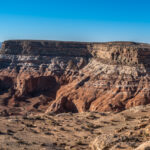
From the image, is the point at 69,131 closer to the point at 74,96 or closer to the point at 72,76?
the point at 74,96

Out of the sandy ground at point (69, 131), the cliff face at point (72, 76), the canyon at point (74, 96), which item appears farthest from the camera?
the cliff face at point (72, 76)

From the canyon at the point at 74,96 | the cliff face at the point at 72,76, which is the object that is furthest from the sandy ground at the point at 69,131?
→ the cliff face at the point at 72,76

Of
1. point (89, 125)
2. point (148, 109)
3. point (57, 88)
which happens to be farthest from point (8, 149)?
point (57, 88)

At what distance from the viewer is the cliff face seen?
4344 cm

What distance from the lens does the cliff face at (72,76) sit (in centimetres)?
4344

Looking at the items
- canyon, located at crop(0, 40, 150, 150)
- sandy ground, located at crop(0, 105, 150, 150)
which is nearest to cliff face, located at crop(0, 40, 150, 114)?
canyon, located at crop(0, 40, 150, 150)

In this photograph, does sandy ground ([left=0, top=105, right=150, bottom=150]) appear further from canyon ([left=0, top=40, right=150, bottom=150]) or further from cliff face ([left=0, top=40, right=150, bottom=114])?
cliff face ([left=0, top=40, right=150, bottom=114])

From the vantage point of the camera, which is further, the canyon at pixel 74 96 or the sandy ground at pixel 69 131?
the canyon at pixel 74 96

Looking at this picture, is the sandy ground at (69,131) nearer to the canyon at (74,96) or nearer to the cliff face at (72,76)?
the canyon at (74,96)

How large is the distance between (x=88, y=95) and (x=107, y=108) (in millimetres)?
6494

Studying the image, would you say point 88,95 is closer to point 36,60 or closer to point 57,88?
point 57,88

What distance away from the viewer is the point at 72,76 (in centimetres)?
5466

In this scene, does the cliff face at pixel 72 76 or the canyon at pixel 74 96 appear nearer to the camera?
the canyon at pixel 74 96

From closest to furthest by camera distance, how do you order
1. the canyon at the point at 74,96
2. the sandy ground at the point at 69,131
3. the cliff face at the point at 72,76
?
the sandy ground at the point at 69,131, the canyon at the point at 74,96, the cliff face at the point at 72,76
